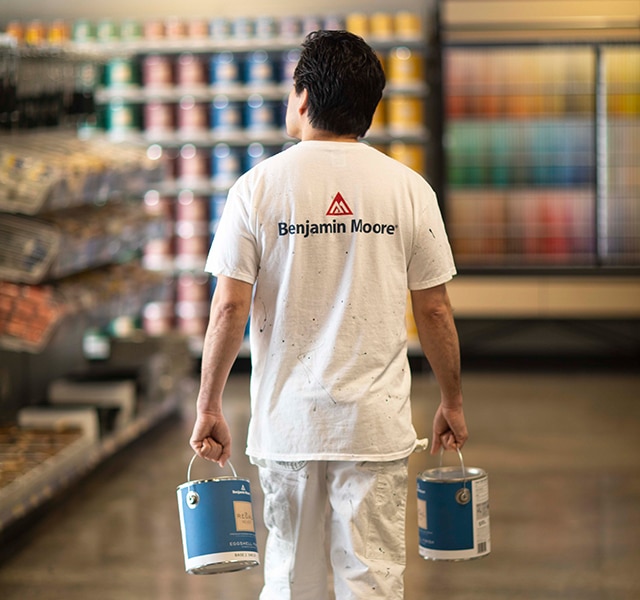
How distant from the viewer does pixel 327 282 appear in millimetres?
2236

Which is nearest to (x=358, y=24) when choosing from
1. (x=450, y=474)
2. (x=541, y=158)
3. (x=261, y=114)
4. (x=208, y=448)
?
(x=261, y=114)

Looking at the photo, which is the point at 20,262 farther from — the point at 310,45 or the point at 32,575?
the point at 310,45

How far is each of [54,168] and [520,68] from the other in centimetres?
430

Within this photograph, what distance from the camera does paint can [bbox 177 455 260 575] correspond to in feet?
7.27

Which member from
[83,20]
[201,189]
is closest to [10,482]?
[201,189]

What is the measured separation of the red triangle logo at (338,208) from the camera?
7.26ft

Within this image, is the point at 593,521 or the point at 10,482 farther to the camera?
the point at 593,521

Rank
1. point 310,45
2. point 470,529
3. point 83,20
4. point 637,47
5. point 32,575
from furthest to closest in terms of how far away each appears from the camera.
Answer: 1. point 83,20
2. point 637,47
3. point 32,575
4. point 470,529
5. point 310,45

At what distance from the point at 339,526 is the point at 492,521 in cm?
219

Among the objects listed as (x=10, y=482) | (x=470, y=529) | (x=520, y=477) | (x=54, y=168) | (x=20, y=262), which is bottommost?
(x=520, y=477)

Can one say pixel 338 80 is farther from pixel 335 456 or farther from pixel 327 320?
pixel 335 456

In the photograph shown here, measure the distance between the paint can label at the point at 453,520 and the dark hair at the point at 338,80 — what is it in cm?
78

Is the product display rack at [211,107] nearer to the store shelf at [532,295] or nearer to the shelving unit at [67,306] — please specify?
the store shelf at [532,295]

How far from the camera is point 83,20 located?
8.11 meters
